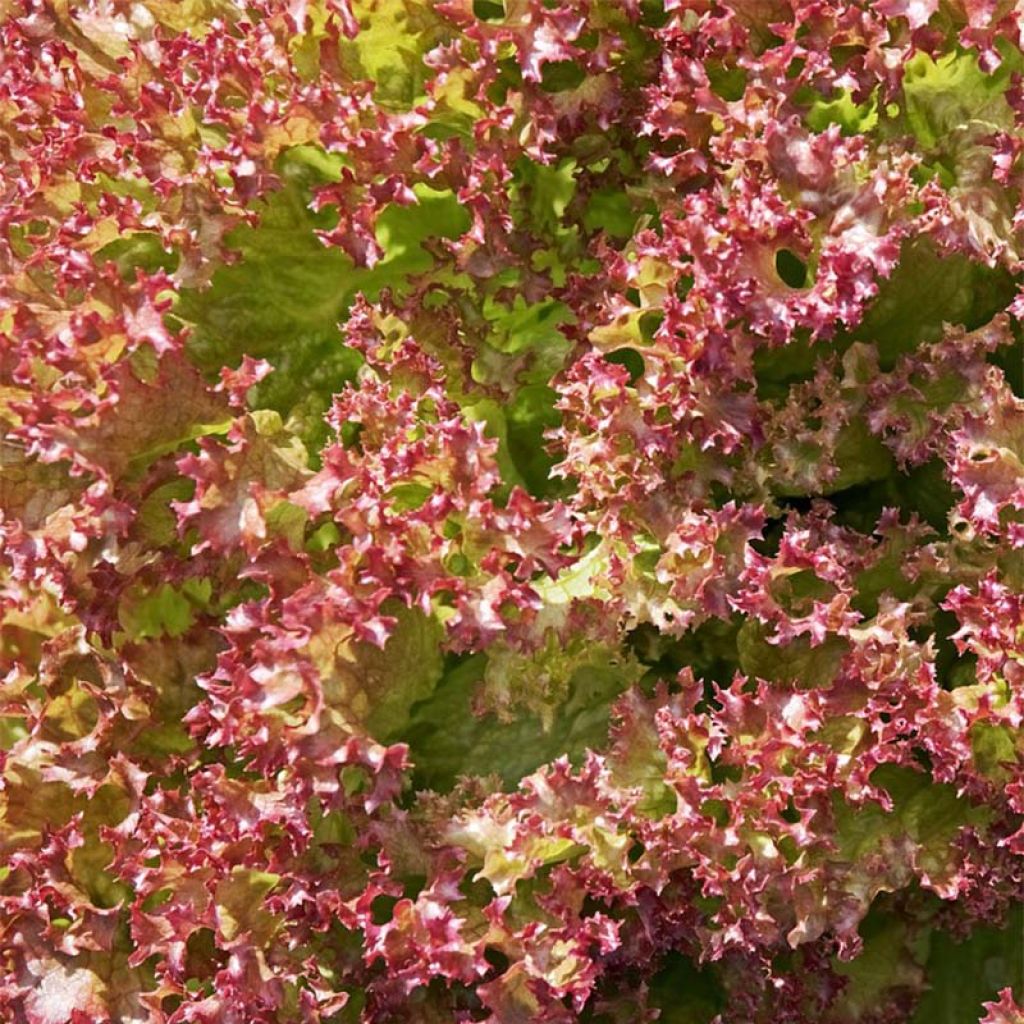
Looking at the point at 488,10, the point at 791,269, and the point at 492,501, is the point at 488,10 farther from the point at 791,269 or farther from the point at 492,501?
the point at 492,501

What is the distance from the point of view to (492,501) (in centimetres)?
267

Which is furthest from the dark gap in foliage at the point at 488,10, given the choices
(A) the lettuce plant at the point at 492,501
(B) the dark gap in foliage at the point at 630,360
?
(B) the dark gap in foliage at the point at 630,360

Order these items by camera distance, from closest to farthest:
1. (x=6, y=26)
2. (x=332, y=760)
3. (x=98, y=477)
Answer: (x=332, y=760)
(x=98, y=477)
(x=6, y=26)

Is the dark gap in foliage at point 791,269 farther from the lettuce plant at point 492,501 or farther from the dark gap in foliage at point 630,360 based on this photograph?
the dark gap in foliage at point 630,360

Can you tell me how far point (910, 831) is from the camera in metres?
2.79

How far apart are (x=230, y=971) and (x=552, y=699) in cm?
81

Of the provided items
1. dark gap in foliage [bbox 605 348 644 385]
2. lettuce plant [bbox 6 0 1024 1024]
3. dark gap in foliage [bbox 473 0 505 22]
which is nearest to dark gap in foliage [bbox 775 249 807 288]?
lettuce plant [bbox 6 0 1024 1024]

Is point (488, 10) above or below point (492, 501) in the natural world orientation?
above

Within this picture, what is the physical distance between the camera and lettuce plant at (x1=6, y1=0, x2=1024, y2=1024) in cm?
262

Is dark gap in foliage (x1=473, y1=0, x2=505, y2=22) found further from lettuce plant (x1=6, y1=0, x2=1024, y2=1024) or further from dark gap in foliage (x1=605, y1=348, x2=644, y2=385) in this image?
dark gap in foliage (x1=605, y1=348, x2=644, y2=385)

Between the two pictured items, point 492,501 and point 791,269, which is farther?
point 791,269

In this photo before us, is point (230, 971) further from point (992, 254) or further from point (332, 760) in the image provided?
point (992, 254)

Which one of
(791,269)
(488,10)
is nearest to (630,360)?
(791,269)

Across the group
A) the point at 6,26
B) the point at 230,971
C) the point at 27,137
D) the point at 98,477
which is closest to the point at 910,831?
the point at 230,971
